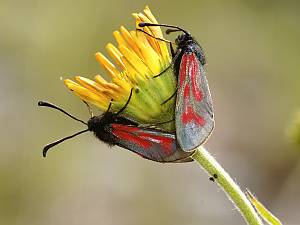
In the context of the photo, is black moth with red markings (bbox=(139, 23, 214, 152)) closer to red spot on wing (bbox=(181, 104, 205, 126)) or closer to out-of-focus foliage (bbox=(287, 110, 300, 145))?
red spot on wing (bbox=(181, 104, 205, 126))

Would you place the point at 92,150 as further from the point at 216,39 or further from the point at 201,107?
the point at 201,107

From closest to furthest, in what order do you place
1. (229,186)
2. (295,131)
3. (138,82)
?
1. (229,186)
2. (138,82)
3. (295,131)

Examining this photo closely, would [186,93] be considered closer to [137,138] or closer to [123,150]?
[137,138]

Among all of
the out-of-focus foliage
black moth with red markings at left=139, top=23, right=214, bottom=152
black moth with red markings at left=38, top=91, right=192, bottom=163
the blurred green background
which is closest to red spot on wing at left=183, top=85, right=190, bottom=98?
black moth with red markings at left=139, top=23, right=214, bottom=152

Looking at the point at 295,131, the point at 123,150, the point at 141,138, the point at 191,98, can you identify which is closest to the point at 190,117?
the point at 191,98

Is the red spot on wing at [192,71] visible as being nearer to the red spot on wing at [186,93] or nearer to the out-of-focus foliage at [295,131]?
the red spot on wing at [186,93]

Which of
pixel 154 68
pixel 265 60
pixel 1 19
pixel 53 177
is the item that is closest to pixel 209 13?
pixel 265 60

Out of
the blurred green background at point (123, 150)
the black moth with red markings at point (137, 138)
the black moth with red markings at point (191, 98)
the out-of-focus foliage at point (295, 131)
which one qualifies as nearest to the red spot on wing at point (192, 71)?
the black moth with red markings at point (191, 98)
